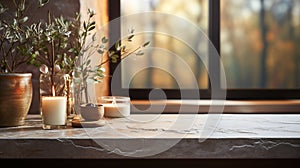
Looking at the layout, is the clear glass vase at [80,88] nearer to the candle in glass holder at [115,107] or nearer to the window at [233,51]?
the candle in glass holder at [115,107]

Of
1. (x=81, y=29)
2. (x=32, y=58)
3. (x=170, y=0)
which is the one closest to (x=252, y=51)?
(x=170, y=0)

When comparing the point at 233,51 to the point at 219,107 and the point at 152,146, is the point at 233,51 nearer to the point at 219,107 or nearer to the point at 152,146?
the point at 219,107

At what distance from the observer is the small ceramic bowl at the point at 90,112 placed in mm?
1289

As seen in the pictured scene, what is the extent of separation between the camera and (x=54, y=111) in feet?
4.08

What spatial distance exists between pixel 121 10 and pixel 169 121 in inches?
28.9

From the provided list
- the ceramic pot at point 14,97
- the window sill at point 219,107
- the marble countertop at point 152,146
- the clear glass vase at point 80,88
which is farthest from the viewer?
the window sill at point 219,107

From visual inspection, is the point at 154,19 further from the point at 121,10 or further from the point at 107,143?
the point at 107,143

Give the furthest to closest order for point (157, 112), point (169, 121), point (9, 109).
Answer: point (157, 112), point (169, 121), point (9, 109)

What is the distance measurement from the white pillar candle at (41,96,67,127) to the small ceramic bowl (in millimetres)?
60

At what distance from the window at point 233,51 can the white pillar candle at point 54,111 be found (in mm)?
654

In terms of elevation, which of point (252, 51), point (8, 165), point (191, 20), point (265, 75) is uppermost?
point (191, 20)

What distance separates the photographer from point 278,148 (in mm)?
1082

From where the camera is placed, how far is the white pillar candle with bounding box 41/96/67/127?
1.24 metres

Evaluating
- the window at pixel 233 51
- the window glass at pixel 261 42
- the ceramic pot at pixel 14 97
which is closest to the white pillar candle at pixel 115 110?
the ceramic pot at pixel 14 97
